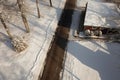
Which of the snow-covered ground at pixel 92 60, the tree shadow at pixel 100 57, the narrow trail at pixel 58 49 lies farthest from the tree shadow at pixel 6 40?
the tree shadow at pixel 100 57

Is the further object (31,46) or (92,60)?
(31,46)

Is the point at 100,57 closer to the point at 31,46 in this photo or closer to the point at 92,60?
the point at 92,60

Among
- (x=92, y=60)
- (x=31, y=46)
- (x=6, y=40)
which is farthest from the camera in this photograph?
(x=6, y=40)

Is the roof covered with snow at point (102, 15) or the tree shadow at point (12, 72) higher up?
the roof covered with snow at point (102, 15)

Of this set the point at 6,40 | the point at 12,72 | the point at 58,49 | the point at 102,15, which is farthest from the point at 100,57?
the point at 6,40

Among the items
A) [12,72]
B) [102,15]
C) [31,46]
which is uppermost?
[102,15]

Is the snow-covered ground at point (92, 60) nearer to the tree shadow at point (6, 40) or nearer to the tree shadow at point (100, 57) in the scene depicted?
the tree shadow at point (100, 57)

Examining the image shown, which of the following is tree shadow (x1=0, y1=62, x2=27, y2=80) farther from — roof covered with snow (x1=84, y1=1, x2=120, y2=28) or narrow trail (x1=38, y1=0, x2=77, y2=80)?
roof covered with snow (x1=84, y1=1, x2=120, y2=28)
